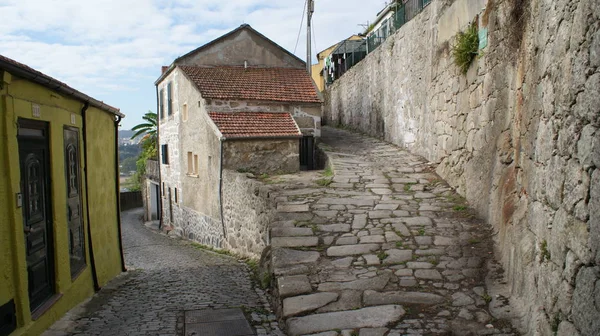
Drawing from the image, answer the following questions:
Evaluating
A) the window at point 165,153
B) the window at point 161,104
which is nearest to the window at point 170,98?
the window at point 161,104

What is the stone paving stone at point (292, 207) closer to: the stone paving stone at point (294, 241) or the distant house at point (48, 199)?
the stone paving stone at point (294, 241)

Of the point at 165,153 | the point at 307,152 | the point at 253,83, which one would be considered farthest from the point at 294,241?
the point at 165,153

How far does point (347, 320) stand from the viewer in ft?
13.8

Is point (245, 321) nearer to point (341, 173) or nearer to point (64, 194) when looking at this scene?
point (64, 194)

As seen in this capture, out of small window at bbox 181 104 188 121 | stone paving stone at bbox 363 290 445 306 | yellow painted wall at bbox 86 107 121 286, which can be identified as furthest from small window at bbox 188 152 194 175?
stone paving stone at bbox 363 290 445 306

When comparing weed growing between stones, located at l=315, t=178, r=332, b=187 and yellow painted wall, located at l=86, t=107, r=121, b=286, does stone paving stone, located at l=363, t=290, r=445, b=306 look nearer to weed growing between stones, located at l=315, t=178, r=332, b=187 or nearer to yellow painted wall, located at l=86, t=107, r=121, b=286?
weed growing between stones, located at l=315, t=178, r=332, b=187

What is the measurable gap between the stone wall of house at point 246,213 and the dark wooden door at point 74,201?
2.82 m

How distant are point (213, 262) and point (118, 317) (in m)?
4.10

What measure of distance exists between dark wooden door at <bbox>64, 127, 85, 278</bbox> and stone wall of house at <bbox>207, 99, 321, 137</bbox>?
6542 mm

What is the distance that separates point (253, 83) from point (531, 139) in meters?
10.2

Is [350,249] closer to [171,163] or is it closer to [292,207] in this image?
[292,207]

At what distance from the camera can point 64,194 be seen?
5578 millimetres

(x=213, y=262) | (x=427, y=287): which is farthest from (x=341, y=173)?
(x=427, y=287)

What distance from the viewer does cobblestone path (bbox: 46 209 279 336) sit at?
480 centimetres
